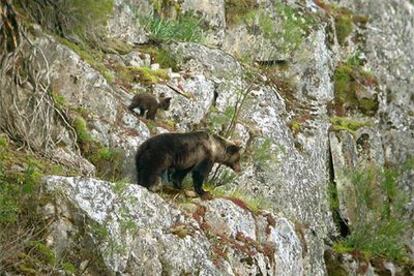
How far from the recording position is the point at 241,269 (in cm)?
1119

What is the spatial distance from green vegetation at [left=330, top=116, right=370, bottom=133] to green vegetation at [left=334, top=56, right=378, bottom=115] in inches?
25.1

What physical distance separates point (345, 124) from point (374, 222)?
2581 mm

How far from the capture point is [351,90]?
20.8 m

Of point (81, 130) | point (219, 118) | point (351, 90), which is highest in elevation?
point (81, 130)

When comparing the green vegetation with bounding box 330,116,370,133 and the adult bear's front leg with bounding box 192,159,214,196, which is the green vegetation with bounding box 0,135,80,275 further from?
the green vegetation with bounding box 330,116,370,133

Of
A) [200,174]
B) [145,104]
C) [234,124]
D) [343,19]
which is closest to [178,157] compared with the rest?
[200,174]

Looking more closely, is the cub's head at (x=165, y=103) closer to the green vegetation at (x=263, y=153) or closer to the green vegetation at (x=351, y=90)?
the green vegetation at (x=263, y=153)

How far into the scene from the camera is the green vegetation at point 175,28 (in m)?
17.0

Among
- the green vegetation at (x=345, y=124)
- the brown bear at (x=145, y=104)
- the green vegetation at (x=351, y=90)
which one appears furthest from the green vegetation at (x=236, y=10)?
the brown bear at (x=145, y=104)

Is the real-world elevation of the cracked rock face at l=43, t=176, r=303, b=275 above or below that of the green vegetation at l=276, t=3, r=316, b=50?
above

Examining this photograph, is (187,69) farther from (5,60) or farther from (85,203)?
(85,203)

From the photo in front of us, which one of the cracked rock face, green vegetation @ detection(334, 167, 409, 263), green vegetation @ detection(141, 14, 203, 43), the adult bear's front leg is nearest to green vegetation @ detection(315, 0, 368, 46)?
green vegetation @ detection(334, 167, 409, 263)

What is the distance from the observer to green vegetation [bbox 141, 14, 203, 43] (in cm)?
1698

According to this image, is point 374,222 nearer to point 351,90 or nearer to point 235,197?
point 351,90
